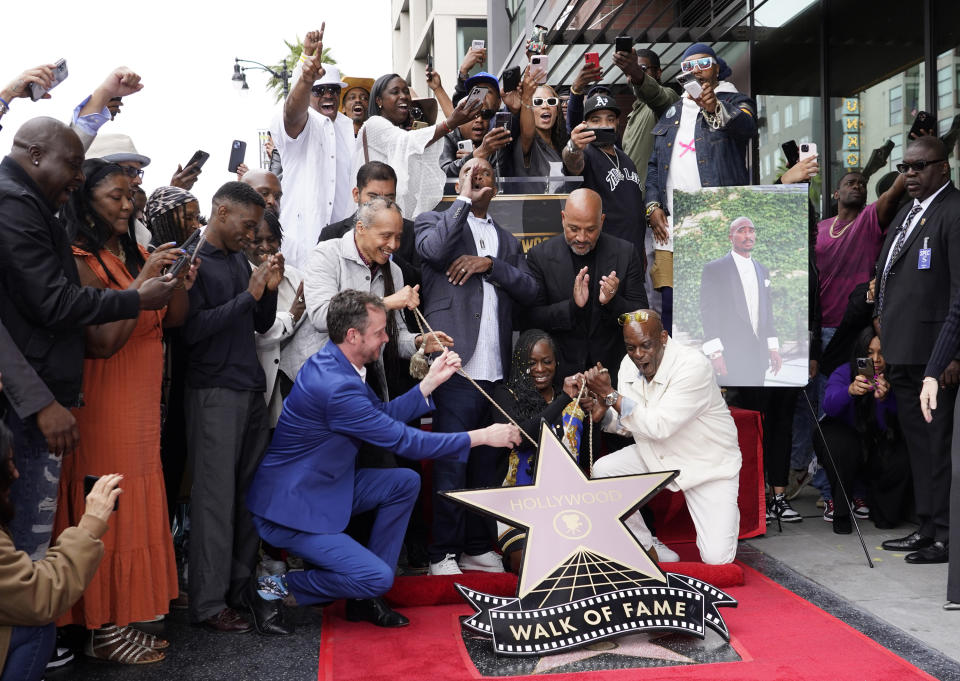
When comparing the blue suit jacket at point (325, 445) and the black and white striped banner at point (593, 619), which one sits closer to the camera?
the black and white striped banner at point (593, 619)

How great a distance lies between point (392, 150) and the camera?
635 cm

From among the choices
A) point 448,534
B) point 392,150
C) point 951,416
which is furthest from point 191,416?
point 951,416

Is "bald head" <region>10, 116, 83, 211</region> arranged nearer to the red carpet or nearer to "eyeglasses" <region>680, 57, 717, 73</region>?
the red carpet

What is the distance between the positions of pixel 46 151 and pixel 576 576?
2.85 metres

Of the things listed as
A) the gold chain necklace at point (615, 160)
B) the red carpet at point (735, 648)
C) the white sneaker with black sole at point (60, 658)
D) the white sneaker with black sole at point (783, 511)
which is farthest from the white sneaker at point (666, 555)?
the white sneaker with black sole at point (60, 658)

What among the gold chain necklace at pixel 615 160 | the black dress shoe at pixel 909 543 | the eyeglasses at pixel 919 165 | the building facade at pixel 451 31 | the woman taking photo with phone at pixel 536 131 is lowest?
the black dress shoe at pixel 909 543

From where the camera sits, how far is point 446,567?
4957 millimetres

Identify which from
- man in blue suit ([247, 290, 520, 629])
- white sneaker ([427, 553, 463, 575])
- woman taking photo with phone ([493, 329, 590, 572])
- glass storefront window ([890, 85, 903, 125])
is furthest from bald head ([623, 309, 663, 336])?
glass storefront window ([890, 85, 903, 125])

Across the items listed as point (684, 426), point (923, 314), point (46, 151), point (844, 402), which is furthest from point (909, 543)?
point (46, 151)

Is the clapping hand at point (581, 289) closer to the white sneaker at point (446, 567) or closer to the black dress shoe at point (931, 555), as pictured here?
the white sneaker at point (446, 567)

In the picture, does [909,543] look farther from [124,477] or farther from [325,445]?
[124,477]

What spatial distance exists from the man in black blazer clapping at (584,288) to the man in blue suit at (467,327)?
0.25m

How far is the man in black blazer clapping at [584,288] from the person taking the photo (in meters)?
5.46

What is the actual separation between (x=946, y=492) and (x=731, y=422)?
4.32 feet
